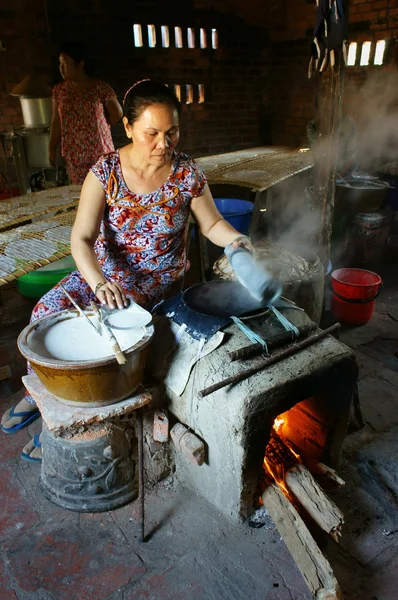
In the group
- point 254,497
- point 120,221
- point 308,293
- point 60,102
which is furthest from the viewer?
point 60,102

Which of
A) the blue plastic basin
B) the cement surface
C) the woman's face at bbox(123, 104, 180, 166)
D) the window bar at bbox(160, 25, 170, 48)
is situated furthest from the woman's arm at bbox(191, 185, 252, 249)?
the window bar at bbox(160, 25, 170, 48)

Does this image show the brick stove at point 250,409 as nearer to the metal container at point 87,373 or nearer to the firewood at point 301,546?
the firewood at point 301,546

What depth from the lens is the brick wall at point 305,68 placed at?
273 inches

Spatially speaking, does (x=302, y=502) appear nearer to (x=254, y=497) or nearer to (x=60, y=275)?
(x=254, y=497)

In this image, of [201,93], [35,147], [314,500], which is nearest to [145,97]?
[314,500]

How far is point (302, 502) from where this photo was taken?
2342mm

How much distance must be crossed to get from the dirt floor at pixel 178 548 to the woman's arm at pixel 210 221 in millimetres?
1556

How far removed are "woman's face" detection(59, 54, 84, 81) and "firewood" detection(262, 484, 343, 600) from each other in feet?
14.5

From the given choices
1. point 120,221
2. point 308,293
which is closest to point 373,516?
point 308,293

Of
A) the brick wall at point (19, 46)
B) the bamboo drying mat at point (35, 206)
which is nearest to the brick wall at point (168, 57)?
the brick wall at point (19, 46)

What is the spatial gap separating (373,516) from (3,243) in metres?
2.86

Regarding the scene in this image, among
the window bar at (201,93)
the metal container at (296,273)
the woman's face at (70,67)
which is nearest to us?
the metal container at (296,273)

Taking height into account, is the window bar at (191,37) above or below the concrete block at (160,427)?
above

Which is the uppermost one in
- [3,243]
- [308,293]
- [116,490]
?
[3,243]
